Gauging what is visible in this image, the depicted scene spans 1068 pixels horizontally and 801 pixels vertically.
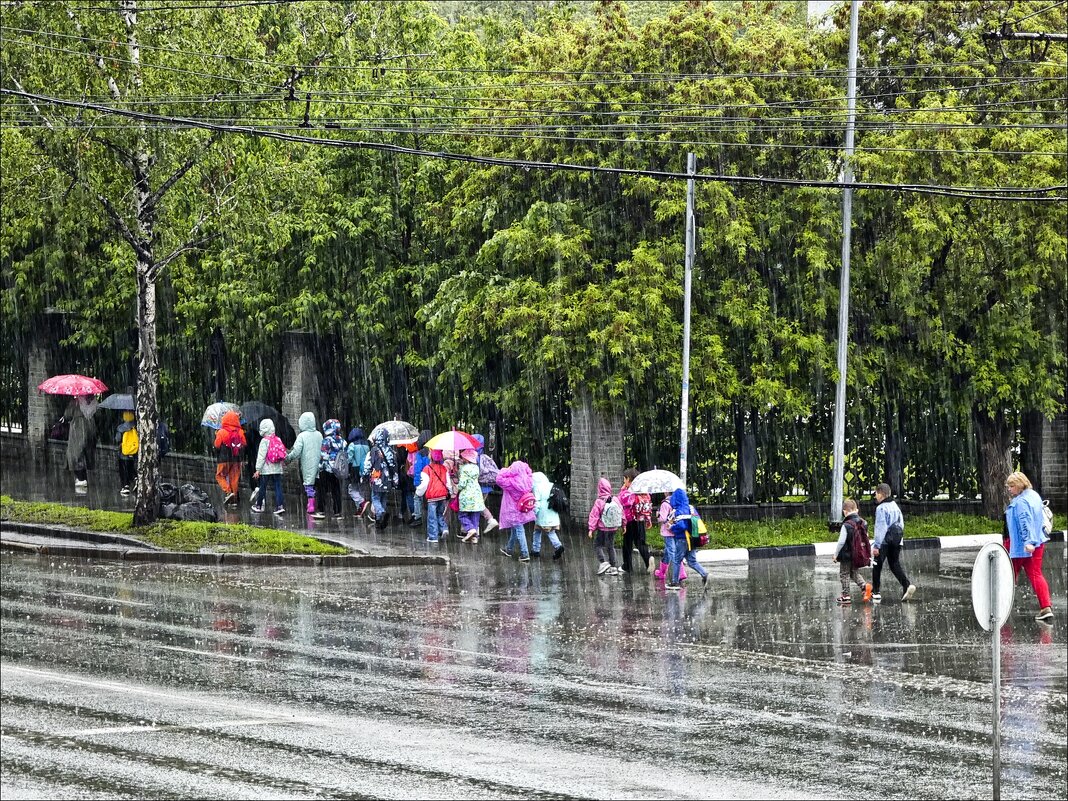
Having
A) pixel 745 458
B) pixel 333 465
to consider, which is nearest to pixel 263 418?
pixel 333 465

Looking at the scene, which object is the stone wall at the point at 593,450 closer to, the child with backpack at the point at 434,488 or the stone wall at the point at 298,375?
the child with backpack at the point at 434,488

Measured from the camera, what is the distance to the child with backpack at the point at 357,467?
2478 centimetres

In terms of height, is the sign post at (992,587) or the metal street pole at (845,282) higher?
the metal street pole at (845,282)

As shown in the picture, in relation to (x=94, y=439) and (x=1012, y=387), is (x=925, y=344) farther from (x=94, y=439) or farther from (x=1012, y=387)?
(x=94, y=439)

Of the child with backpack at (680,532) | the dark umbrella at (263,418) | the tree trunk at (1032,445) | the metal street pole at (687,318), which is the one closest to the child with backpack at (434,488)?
the metal street pole at (687,318)

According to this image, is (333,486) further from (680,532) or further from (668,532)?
(680,532)

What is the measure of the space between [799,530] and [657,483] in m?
6.18

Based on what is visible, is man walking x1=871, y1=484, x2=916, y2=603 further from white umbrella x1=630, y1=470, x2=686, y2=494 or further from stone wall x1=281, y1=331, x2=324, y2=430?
stone wall x1=281, y1=331, x2=324, y2=430

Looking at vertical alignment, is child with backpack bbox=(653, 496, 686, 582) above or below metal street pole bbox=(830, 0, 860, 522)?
→ below

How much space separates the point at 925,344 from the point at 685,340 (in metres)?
4.97

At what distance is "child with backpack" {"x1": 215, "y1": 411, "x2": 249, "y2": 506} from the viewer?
2652 cm

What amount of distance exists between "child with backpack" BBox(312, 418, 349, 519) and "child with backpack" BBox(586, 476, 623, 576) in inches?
233

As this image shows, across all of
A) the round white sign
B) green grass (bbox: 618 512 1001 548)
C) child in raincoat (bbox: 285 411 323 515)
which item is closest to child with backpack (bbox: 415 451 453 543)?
child in raincoat (bbox: 285 411 323 515)

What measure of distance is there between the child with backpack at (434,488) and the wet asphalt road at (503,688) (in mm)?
2440
